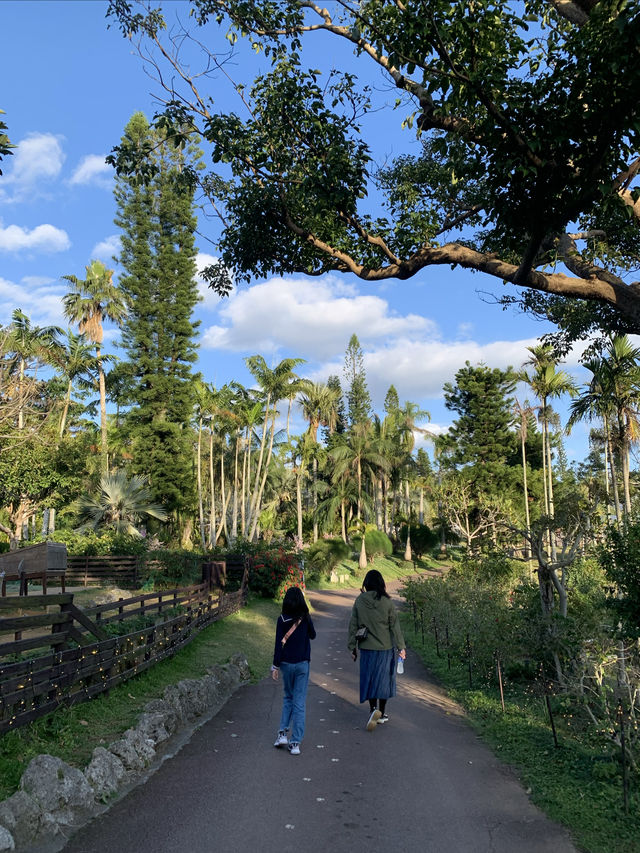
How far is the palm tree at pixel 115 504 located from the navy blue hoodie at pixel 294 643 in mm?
25478

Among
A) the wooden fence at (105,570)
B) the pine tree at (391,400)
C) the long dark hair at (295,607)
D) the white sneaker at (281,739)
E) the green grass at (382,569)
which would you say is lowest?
the green grass at (382,569)

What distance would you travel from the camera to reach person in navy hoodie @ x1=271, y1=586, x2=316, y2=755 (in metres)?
6.28

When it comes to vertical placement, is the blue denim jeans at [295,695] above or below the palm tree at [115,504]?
below

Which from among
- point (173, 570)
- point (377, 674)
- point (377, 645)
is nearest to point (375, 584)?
point (377, 645)

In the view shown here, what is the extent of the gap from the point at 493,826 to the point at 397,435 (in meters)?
49.0

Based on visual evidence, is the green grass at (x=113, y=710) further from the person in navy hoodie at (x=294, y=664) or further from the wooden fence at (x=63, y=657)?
the person in navy hoodie at (x=294, y=664)

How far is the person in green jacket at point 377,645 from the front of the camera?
7281 mm

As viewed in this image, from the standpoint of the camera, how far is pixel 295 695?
6305 millimetres

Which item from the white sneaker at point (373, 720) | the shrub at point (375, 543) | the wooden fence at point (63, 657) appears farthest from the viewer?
the shrub at point (375, 543)

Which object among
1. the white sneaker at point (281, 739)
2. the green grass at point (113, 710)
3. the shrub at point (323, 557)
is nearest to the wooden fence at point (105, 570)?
the green grass at point (113, 710)

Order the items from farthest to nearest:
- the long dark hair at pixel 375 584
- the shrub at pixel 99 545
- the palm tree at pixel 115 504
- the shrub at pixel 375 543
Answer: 1. the shrub at pixel 375 543
2. the palm tree at pixel 115 504
3. the shrub at pixel 99 545
4. the long dark hair at pixel 375 584

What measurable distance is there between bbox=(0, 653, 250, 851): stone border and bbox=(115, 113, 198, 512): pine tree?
3053cm

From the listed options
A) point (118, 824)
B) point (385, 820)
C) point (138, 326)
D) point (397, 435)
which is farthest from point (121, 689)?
point (397, 435)

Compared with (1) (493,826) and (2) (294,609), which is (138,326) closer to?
(2) (294,609)
